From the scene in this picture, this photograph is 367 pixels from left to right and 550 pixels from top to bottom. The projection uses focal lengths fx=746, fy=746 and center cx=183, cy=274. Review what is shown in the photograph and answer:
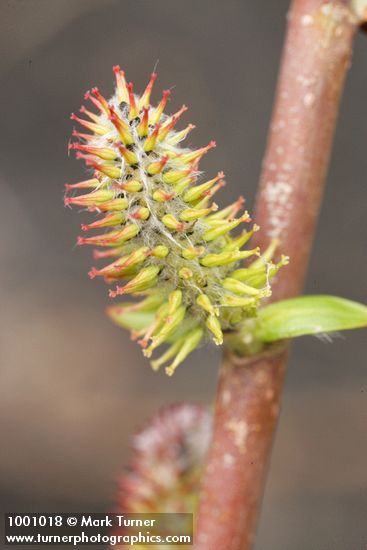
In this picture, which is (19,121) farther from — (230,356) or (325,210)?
(230,356)

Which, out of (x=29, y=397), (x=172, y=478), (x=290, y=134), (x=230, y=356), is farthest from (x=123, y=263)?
(x=29, y=397)

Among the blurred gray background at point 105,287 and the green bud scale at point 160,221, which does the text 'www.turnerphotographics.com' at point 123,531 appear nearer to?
the green bud scale at point 160,221

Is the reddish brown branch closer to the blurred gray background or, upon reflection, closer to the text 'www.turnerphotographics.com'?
the text 'www.turnerphotographics.com'

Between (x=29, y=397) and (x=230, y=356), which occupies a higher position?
(x=29, y=397)

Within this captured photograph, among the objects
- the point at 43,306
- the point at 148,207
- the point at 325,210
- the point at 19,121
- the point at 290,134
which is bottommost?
the point at 148,207

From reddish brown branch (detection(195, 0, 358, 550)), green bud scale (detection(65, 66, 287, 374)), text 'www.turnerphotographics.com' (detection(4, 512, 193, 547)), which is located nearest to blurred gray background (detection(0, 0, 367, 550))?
text 'www.turnerphotographics.com' (detection(4, 512, 193, 547))
